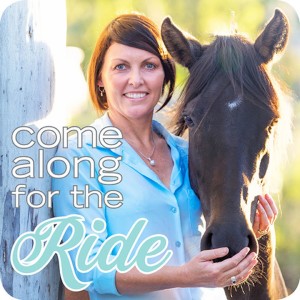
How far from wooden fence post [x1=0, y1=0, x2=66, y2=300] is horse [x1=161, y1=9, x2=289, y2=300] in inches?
12.6

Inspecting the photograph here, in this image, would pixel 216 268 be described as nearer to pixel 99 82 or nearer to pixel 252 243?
pixel 252 243

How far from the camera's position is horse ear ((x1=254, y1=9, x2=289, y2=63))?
154 cm

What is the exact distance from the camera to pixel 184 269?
51.8 inches

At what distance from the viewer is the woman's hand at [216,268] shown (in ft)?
4.21

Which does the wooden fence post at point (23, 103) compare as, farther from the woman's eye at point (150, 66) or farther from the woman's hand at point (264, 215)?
the woman's hand at point (264, 215)

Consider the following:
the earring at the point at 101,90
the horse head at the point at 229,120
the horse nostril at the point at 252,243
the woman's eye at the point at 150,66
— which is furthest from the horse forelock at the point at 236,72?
the horse nostril at the point at 252,243

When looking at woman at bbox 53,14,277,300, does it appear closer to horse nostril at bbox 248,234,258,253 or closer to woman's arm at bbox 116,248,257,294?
woman's arm at bbox 116,248,257,294

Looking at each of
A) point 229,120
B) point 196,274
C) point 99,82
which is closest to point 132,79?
point 99,82

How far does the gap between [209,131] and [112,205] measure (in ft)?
0.96

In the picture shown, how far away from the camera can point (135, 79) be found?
1.47m

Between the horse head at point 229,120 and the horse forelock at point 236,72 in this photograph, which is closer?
the horse head at point 229,120

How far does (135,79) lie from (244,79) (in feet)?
0.90

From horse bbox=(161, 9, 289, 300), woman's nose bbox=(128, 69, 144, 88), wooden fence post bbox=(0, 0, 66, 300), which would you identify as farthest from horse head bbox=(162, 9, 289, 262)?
wooden fence post bbox=(0, 0, 66, 300)

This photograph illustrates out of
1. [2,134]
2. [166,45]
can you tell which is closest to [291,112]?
[166,45]
